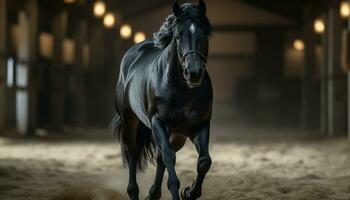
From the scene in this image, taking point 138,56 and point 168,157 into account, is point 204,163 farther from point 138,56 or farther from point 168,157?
point 138,56

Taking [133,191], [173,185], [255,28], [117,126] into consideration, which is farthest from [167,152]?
[255,28]

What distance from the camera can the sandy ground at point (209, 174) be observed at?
6.76 m

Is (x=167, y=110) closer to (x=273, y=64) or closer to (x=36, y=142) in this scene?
(x=36, y=142)

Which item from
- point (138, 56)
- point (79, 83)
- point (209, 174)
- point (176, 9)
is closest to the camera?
point (176, 9)

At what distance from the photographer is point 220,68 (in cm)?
2844

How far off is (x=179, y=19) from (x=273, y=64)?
23.7 meters

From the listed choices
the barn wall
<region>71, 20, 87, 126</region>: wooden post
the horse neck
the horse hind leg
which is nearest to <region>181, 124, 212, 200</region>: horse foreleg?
the horse neck

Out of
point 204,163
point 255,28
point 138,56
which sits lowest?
point 204,163

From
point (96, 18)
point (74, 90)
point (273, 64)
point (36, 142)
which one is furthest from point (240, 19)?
point (36, 142)

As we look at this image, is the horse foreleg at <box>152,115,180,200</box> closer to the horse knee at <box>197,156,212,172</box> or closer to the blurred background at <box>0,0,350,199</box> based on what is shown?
the horse knee at <box>197,156,212,172</box>

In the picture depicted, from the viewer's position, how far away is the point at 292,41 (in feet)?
92.8

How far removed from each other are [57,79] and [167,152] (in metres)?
15.5

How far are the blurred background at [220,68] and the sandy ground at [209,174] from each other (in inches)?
8.3

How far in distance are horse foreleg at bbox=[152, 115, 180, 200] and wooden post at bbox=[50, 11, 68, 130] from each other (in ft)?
49.8
